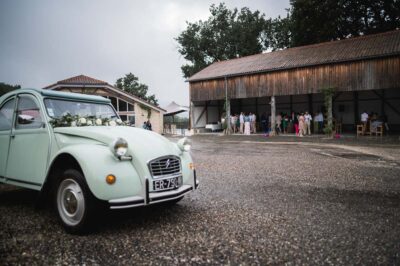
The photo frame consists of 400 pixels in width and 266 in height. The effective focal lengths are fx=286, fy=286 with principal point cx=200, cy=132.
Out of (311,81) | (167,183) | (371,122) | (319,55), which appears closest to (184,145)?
(167,183)

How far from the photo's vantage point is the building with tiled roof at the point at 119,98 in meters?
26.6

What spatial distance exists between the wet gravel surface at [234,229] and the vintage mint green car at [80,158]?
16.7 inches

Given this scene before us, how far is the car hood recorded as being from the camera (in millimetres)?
3762

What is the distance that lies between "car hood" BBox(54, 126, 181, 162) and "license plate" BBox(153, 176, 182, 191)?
0.33m

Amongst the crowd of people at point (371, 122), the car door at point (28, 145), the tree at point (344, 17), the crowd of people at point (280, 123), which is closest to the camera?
the car door at point (28, 145)

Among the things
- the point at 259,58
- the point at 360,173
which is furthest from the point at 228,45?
the point at 360,173

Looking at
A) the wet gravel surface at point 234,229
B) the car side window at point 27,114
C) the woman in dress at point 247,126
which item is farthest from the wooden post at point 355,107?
the car side window at point 27,114

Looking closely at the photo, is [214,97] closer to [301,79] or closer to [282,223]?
[301,79]

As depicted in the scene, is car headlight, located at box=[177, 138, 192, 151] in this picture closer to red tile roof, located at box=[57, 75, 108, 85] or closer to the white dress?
the white dress

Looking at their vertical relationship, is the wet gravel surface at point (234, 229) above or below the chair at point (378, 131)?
below

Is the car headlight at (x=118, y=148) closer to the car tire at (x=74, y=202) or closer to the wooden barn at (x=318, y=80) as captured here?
the car tire at (x=74, y=202)

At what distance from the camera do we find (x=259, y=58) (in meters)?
29.9

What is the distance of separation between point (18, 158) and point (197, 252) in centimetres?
332

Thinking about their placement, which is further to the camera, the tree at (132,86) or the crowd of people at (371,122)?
the tree at (132,86)
